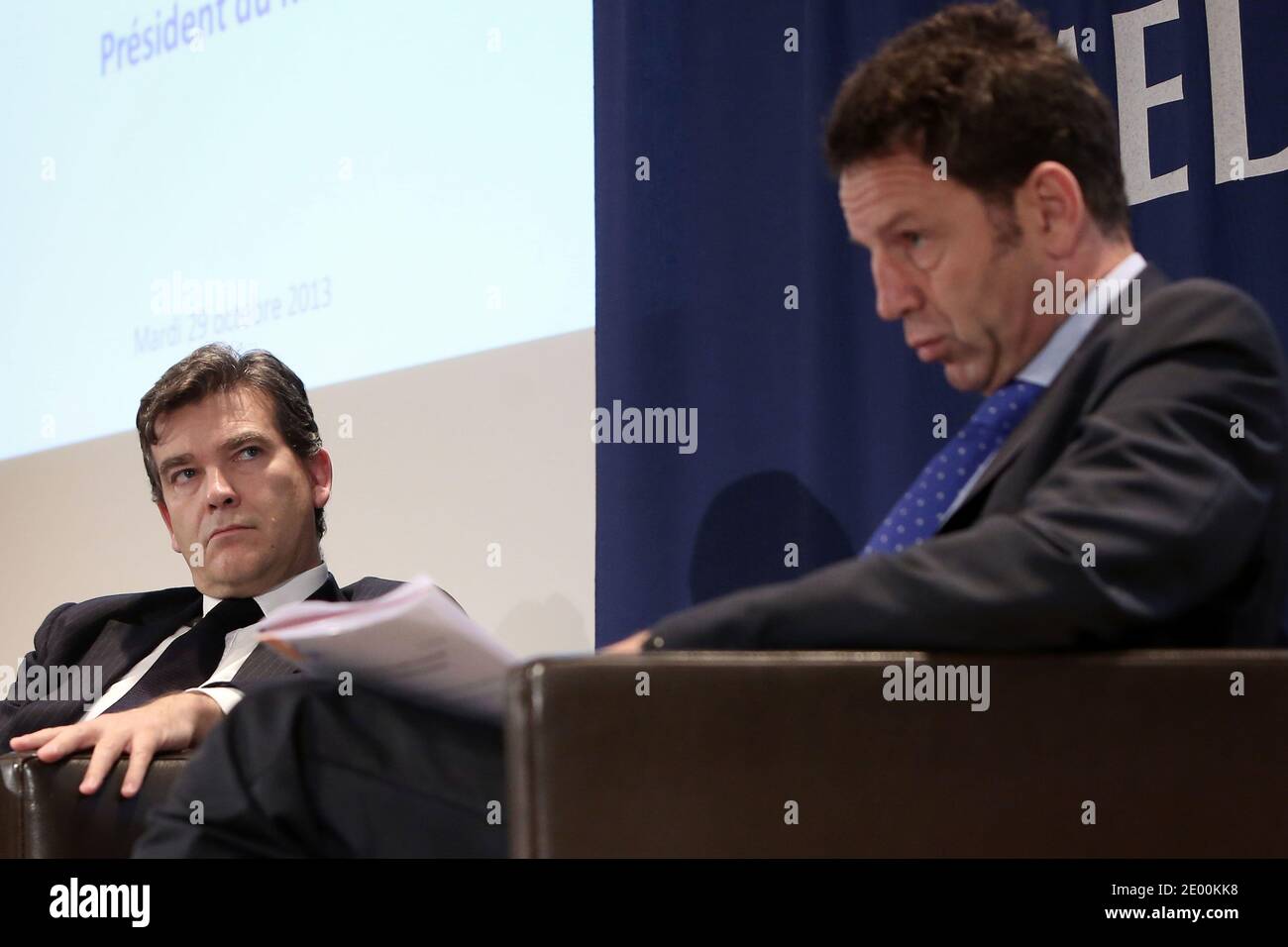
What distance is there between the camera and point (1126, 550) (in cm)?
114

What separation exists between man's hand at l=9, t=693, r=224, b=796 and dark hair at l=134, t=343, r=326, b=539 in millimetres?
700

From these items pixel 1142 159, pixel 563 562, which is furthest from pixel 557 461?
pixel 1142 159

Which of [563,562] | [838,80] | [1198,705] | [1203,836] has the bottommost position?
[1203,836]

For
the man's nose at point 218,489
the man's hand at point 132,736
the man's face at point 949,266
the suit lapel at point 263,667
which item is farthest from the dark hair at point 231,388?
the man's face at point 949,266

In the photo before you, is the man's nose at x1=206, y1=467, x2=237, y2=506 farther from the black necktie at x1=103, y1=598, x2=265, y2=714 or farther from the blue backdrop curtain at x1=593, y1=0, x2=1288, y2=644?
the blue backdrop curtain at x1=593, y1=0, x2=1288, y2=644

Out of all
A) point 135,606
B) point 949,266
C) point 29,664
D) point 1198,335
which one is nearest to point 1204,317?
point 1198,335

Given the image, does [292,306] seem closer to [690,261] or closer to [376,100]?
[376,100]

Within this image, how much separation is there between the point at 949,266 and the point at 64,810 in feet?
4.01

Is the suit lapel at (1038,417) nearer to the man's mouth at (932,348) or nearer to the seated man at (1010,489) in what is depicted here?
the seated man at (1010,489)

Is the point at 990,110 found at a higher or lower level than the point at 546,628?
higher

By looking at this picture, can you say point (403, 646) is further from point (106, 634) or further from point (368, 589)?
point (106, 634)

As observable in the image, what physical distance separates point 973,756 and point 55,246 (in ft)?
10.5

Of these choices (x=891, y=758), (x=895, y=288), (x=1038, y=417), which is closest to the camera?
(x=891, y=758)

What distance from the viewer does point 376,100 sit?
10.0ft
